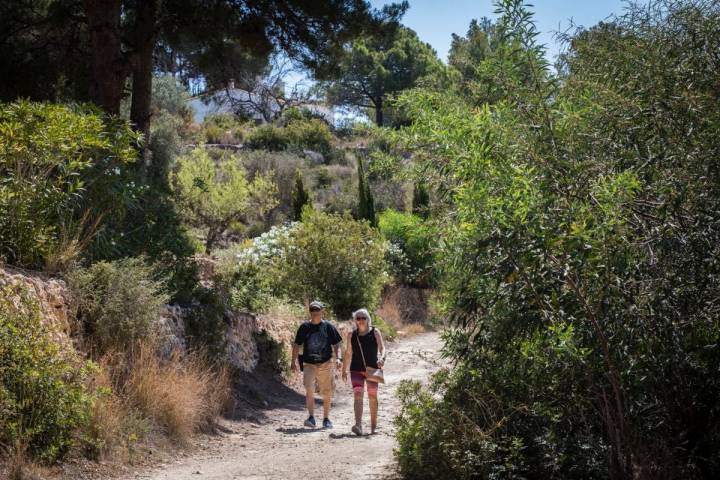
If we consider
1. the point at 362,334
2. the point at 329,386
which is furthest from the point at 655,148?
the point at 329,386

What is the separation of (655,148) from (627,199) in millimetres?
807

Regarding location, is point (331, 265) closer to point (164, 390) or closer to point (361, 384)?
point (361, 384)

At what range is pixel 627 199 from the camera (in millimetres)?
5465

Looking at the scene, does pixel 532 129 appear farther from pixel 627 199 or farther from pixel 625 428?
pixel 625 428

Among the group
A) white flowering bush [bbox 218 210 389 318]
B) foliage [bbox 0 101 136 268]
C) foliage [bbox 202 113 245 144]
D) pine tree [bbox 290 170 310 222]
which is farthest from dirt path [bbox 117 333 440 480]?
foliage [bbox 202 113 245 144]

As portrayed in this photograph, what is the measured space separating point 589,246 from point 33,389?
15.9 ft

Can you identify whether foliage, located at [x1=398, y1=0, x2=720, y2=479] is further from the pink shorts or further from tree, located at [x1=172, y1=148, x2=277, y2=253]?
tree, located at [x1=172, y1=148, x2=277, y2=253]

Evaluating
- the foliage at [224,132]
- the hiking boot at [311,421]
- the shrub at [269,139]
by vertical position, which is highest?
the foliage at [224,132]

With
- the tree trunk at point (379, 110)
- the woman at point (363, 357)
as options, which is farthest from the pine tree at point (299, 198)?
the tree trunk at point (379, 110)

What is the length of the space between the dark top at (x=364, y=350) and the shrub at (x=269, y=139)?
30248 millimetres

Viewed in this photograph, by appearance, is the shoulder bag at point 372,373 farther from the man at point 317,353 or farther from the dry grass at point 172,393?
the dry grass at point 172,393

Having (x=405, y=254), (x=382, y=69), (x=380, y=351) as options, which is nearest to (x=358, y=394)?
(x=380, y=351)

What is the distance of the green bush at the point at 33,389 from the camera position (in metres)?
6.93

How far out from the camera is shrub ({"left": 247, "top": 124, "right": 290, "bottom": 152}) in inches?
1596
